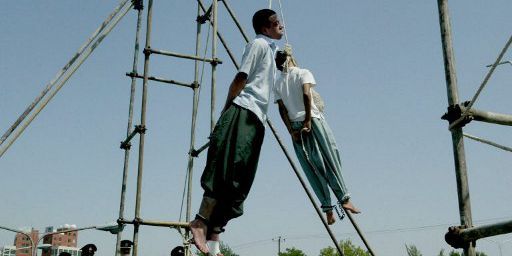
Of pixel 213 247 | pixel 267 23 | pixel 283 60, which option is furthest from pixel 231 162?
pixel 283 60

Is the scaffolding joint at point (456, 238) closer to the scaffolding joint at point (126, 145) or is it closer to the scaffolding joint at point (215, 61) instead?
the scaffolding joint at point (215, 61)

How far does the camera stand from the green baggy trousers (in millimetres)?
3811

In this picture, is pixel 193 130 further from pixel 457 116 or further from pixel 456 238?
pixel 456 238

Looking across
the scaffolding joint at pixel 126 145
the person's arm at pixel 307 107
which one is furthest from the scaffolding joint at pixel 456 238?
the scaffolding joint at pixel 126 145

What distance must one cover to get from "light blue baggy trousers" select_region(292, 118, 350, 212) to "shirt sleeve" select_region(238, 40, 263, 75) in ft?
5.57

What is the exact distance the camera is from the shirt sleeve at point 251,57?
4.08 meters

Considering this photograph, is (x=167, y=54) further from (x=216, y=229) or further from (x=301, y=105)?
(x=216, y=229)

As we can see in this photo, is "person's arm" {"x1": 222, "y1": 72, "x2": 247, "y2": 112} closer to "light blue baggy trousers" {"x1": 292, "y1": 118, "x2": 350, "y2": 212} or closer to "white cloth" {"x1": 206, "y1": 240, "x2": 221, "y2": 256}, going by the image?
"white cloth" {"x1": 206, "y1": 240, "x2": 221, "y2": 256}

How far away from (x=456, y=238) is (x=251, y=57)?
193 centimetres

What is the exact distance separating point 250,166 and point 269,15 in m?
1.33

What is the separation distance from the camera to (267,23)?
4.46 meters

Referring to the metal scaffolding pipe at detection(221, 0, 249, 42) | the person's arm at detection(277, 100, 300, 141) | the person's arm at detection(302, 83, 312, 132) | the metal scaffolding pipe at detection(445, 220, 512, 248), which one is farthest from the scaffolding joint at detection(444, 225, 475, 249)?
the metal scaffolding pipe at detection(221, 0, 249, 42)

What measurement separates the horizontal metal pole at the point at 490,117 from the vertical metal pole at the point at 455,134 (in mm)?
155

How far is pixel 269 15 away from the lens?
448cm
